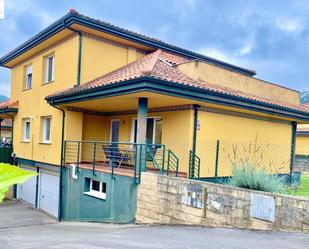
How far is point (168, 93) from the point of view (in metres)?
9.77

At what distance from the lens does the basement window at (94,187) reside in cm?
1184

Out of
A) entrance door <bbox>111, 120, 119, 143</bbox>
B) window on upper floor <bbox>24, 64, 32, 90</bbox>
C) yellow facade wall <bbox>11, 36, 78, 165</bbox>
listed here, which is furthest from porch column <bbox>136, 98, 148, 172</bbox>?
window on upper floor <bbox>24, 64, 32, 90</bbox>

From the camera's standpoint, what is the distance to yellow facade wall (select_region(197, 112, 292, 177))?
12117 mm

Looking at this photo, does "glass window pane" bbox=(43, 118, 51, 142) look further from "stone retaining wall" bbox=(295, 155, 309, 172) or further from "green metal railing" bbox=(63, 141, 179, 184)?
"stone retaining wall" bbox=(295, 155, 309, 172)

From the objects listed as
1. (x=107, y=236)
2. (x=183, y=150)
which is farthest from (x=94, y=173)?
(x=107, y=236)

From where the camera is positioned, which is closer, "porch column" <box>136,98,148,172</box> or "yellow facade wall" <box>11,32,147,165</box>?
"porch column" <box>136,98,148,172</box>

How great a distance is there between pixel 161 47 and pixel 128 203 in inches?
365

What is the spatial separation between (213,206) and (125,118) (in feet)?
27.2

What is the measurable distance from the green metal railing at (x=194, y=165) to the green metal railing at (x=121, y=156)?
1.86 feet

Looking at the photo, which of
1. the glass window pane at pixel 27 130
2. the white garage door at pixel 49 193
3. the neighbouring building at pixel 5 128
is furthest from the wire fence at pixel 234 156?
the neighbouring building at pixel 5 128

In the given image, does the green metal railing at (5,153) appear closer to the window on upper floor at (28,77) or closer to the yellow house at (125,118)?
the yellow house at (125,118)

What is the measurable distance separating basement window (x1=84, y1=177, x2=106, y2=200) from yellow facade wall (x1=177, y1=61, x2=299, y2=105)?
5.56 m

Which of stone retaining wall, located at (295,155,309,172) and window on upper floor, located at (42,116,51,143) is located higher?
window on upper floor, located at (42,116,51,143)

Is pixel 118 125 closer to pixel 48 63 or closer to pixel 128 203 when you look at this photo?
pixel 48 63
